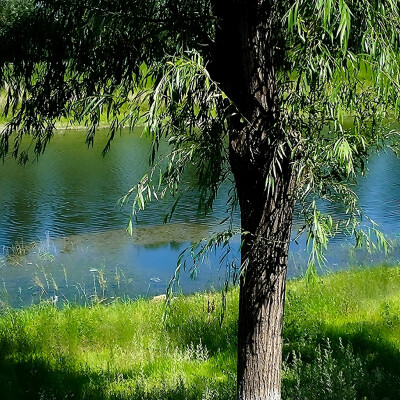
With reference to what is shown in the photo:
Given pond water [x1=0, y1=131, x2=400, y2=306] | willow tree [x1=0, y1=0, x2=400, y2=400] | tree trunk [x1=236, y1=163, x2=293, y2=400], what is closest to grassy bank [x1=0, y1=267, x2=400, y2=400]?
tree trunk [x1=236, y1=163, x2=293, y2=400]

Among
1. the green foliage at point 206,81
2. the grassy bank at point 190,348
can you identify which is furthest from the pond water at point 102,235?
the green foliage at point 206,81

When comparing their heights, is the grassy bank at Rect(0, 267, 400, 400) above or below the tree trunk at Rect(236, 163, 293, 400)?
below

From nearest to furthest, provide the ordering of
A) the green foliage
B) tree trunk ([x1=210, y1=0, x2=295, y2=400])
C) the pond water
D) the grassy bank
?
the green foliage < tree trunk ([x1=210, y1=0, x2=295, y2=400]) < the grassy bank < the pond water

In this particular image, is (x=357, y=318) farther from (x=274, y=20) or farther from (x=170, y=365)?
(x=274, y=20)

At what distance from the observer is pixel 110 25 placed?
11.3 ft

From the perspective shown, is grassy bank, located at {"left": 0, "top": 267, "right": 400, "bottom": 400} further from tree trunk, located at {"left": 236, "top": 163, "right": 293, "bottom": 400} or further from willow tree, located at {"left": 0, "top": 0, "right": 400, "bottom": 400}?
willow tree, located at {"left": 0, "top": 0, "right": 400, "bottom": 400}

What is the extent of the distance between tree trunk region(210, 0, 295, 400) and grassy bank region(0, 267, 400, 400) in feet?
1.99

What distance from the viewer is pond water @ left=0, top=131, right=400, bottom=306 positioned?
952 cm

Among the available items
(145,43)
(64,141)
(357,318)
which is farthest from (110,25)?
(64,141)

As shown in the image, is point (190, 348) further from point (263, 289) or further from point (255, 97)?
point (255, 97)

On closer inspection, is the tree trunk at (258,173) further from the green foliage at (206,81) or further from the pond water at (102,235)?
the pond water at (102,235)

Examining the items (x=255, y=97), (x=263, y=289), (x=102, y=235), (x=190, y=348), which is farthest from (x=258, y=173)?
(x=102, y=235)

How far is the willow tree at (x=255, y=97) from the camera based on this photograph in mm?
2975

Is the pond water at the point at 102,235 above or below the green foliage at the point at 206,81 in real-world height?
below
